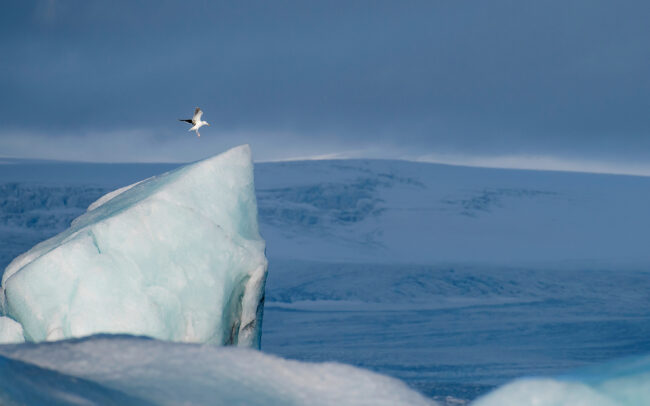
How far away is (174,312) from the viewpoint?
525 cm

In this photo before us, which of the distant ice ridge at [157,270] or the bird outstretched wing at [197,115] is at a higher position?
the bird outstretched wing at [197,115]

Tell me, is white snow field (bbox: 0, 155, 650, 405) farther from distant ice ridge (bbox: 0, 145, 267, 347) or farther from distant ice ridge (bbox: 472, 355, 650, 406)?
distant ice ridge (bbox: 472, 355, 650, 406)

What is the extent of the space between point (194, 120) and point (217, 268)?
185cm


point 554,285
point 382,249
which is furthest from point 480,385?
point 382,249

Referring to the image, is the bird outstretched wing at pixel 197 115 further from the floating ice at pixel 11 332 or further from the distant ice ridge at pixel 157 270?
the floating ice at pixel 11 332

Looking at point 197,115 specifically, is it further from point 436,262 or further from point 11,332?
point 436,262

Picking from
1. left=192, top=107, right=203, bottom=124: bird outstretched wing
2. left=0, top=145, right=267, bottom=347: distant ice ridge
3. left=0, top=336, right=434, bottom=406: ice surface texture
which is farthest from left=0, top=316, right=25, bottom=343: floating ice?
left=192, top=107, right=203, bottom=124: bird outstretched wing

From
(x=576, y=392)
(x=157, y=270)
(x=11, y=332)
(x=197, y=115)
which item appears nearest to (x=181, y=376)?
(x=576, y=392)

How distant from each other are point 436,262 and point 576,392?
25.4 metres

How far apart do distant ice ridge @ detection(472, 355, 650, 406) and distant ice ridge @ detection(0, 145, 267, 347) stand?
282 cm

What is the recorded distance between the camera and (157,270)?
5324 mm

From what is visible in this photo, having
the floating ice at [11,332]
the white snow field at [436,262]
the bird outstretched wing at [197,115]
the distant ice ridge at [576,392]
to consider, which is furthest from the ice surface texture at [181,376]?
the white snow field at [436,262]

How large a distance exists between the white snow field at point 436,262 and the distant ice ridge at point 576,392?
7.51 m

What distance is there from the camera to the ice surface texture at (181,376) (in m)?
2.75
